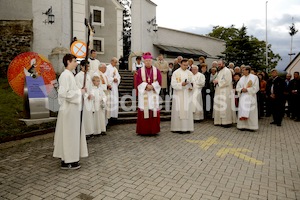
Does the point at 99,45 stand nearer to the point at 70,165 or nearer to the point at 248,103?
the point at 248,103

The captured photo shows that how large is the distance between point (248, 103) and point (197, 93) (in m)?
2.18

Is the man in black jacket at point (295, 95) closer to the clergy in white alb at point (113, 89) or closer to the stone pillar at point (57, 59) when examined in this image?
the clergy in white alb at point (113, 89)

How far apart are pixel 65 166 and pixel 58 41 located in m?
11.4

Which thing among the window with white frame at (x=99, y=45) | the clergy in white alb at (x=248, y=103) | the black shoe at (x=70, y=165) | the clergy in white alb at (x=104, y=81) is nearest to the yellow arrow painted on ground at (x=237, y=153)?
the clergy in white alb at (x=248, y=103)

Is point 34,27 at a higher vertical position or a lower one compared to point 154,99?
higher

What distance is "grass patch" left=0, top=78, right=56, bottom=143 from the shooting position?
24.8ft

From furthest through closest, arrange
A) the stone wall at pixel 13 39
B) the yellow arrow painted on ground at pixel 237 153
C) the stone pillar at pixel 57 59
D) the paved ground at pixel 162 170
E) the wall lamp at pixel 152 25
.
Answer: the wall lamp at pixel 152 25 < the stone wall at pixel 13 39 < the stone pillar at pixel 57 59 < the yellow arrow painted on ground at pixel 237 153 < the paved ground at pixel 162 170

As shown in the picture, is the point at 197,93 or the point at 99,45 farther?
the point at 99,45

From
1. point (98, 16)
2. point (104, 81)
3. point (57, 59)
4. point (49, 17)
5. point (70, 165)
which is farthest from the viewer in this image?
point (98, 16)

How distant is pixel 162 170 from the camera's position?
4996 millimetres

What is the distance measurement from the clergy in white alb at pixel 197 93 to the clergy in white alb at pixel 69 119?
5983 millimetres

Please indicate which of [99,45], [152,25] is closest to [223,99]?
[152,25]

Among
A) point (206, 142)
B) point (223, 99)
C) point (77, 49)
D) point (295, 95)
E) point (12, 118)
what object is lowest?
point (206, 142)

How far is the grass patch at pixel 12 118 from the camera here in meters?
7.55
